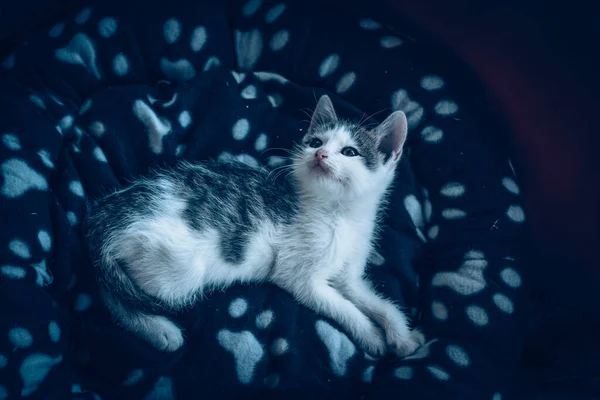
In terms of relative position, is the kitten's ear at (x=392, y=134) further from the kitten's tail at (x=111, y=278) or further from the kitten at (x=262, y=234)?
the kitten's tail at (x=111, y=278)

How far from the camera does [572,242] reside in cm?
121

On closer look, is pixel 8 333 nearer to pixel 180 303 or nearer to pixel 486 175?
pixel 180 303

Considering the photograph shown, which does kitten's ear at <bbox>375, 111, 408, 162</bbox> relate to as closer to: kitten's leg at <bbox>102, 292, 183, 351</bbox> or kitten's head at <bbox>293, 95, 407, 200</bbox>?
kitten's head at <bbox>293, 95, 407, 200</bbox>

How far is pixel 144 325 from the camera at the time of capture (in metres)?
1.05

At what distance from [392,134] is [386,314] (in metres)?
0.51

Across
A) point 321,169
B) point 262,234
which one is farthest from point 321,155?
point 262,234

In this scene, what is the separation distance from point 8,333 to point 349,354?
0.82 meters

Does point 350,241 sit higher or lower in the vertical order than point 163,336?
higher

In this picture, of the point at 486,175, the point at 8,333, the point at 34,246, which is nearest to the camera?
the point at 8,333

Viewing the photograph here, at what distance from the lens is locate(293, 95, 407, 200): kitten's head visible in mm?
1149

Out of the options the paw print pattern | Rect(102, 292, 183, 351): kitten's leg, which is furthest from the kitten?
the paw print pattern

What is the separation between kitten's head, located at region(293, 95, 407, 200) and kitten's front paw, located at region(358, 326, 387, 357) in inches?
15.3

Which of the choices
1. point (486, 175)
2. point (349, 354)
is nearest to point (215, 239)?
point (349, 354)

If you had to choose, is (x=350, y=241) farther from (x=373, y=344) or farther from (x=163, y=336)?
(x=163, y=336)
